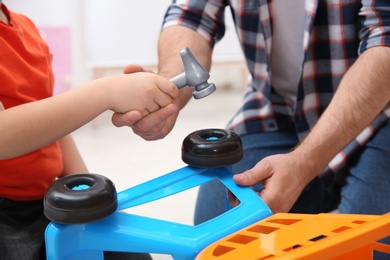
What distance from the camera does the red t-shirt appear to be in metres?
0.78

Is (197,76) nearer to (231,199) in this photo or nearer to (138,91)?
(138,91)

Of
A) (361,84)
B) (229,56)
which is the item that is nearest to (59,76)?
(229,56)

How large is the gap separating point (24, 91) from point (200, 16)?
1.49 ft

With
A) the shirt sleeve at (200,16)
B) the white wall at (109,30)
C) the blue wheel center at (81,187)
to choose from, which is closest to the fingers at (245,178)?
the blue wheel center at (81,187)

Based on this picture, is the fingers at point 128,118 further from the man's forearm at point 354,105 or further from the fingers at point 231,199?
the man's forearm at point 354,105

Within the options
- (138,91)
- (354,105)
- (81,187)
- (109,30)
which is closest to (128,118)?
(138,91)

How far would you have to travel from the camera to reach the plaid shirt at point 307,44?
3.20ft

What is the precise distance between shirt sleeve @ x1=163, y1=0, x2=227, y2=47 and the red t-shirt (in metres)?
0.34

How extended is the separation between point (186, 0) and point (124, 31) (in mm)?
1266

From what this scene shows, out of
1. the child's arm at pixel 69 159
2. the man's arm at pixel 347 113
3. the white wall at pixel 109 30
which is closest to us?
the man's arm at pixel 347 113

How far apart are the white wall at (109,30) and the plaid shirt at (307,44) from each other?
3.81ft

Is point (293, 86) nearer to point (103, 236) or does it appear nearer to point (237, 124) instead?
point (237, 124)

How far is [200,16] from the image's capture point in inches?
43.8

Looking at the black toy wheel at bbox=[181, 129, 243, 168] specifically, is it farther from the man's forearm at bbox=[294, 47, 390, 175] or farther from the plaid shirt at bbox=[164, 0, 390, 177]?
the plaid shirt at bbox=[164, 0, 390, 177]
